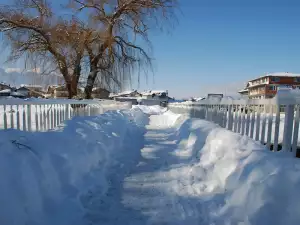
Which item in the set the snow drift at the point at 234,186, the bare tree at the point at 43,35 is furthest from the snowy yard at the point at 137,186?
the bare tree at the point at 43,35

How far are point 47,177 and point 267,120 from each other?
11.6ft

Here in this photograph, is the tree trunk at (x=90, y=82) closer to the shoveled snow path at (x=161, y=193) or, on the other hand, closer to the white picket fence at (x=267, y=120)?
the white picket fence at (x=267, y=120)

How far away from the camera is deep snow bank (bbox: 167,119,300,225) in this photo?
2.33 metres

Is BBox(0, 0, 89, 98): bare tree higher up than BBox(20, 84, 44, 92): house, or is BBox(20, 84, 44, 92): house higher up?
BBox(0, 0, 89, 98): bare tree

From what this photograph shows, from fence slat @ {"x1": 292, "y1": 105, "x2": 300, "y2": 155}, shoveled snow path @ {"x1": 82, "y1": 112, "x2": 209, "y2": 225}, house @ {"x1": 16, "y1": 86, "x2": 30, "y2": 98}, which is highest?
house @ {"x1": 16, "y1": 86, "x2": 30, "y2": 98}

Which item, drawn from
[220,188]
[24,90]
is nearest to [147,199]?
[220,188]

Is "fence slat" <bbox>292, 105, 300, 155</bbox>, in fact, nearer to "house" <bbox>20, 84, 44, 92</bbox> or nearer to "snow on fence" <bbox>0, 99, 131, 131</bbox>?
"snow on fence" <bbox>0, 99, 131, 131</bbox>

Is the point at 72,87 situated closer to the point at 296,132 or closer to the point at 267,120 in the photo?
the point at 267,120

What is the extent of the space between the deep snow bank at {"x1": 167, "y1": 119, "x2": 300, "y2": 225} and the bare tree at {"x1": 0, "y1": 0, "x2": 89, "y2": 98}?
858 cm

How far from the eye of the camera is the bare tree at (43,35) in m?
10.5

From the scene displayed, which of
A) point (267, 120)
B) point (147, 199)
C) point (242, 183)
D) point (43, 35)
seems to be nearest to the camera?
point (242, 183)

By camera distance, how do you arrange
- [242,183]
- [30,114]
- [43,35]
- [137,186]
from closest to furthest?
[242,183], [137,186], [30,114], [43,35]

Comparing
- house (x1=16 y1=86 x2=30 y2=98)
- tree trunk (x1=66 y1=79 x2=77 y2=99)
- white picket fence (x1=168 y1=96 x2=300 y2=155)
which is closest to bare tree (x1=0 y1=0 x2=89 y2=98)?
tree trunk (x1=66 y1=79 x2=77 y2=99)

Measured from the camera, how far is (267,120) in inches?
166
